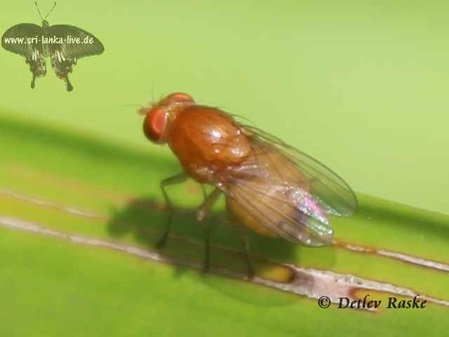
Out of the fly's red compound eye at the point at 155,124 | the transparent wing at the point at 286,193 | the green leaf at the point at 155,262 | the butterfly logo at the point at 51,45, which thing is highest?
the butterfly logo at the point at 51,45

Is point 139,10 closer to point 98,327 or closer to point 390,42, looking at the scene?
point 390,42

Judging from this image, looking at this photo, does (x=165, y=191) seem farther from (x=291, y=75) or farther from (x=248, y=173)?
(x=291, y=75)

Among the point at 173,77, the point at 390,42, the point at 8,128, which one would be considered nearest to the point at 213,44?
the point at 173,77

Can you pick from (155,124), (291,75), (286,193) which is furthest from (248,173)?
(291,75)

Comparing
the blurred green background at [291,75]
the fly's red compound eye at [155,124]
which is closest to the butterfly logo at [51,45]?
the blurred green background at [291,75]

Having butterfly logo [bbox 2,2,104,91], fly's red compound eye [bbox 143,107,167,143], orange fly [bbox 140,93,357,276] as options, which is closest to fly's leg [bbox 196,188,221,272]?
orange fly [bbox 140,93,357,276]

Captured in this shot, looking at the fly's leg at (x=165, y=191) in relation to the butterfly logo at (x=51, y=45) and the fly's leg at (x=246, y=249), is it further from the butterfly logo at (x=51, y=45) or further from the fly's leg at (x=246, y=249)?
the butterfly logo at (x=51, y=45)
